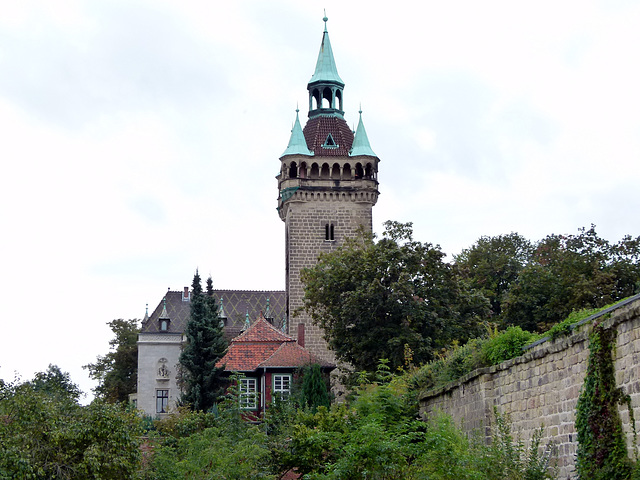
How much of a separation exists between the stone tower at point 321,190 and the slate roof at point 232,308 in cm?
1350

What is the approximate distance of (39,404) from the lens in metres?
18.8

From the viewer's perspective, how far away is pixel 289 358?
46844 mm

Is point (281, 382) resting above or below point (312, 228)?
below

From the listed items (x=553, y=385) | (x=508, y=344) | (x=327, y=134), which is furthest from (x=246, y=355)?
(x=553, y=385)

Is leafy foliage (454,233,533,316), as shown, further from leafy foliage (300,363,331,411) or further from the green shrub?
the green shrub

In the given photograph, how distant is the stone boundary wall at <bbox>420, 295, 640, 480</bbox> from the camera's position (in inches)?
505

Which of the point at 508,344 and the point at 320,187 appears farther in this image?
the point at 320,187

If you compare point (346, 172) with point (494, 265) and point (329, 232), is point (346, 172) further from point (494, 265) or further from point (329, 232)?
point (494, 265)

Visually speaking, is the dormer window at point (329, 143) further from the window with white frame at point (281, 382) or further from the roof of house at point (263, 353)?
the window with white frame at point (281, 382)

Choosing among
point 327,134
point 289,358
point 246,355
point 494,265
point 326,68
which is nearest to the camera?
point 289,358

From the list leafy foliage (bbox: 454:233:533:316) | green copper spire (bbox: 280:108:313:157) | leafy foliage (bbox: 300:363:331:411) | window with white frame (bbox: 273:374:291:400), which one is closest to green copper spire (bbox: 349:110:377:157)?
green copper spire (bbox: 280:108:313:157)

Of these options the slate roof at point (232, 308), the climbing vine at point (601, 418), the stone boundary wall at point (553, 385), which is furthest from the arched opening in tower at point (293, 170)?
the climbing vine at point (601, 418)

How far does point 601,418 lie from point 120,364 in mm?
63494

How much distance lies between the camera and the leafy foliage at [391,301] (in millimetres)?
38125
